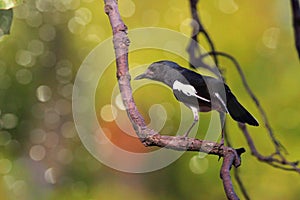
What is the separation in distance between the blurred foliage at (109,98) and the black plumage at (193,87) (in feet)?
2.42

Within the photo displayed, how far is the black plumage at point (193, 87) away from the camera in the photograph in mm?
484

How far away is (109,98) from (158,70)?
95cm

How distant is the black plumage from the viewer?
19.1 inches

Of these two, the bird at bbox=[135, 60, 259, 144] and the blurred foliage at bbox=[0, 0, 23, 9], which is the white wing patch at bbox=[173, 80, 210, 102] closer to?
the bird at bbox=[135, 60, 259, 144]

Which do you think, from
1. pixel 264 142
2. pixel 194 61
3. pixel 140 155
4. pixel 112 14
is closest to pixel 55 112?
pixel 140 155

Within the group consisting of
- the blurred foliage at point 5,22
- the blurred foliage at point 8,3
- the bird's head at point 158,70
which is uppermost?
the blurred foliage at point 8,3

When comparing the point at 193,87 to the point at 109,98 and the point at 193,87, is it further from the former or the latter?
the point at 109,98

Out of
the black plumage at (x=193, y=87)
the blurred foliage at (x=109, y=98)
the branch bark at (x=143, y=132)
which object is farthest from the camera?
the blurred foliage at (x=109, y=98)

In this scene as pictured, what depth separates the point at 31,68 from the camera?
1566mm

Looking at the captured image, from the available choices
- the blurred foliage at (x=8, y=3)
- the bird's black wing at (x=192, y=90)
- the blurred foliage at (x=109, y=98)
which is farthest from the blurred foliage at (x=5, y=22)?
the blurred foliage at (x=109, y=98)

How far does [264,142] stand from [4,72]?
637 millimetres

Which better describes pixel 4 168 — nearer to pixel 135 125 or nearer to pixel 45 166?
pixel 45 166

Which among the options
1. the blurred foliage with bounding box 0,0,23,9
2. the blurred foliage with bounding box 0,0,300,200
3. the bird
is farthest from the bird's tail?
the blurred foliage with bounding box 0,0,300,200

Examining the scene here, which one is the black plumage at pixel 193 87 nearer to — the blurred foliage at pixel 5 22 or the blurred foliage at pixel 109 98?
the blurred foliage at pixel 5 22
